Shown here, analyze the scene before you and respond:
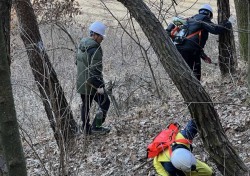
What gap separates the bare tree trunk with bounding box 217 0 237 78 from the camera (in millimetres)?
7359

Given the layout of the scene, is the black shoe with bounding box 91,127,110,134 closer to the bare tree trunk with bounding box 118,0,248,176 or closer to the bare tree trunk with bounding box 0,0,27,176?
the bare tree trunk with bounding box 118,0,248,176

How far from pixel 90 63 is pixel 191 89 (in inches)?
95.5

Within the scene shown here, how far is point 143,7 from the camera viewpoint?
15.6 feet

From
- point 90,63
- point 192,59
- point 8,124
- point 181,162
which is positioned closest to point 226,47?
point 192,59

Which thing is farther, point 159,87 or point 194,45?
point 159,87

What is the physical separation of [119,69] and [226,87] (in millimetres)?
4755

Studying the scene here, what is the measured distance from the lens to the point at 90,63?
22.3ft

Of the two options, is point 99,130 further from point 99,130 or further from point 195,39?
point 195,39

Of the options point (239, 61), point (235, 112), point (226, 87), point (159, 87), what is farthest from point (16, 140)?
point (159, 87)

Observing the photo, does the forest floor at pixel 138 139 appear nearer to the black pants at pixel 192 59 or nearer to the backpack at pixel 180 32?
the black pants at pixel 192 59

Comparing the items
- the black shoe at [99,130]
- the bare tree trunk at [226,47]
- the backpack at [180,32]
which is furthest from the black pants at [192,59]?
the black shoe at [99,130]

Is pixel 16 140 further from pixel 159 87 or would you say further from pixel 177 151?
pixel 159 87

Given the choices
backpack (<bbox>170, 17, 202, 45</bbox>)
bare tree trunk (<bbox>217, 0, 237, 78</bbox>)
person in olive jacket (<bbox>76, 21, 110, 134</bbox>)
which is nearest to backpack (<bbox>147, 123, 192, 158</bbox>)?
person in olive jacket (<bbox>76, 21, 110, 134</bbox>)

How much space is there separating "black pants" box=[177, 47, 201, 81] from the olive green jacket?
1.45 meters
